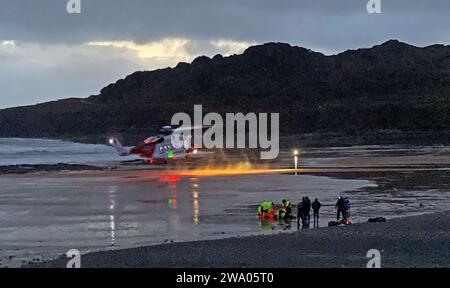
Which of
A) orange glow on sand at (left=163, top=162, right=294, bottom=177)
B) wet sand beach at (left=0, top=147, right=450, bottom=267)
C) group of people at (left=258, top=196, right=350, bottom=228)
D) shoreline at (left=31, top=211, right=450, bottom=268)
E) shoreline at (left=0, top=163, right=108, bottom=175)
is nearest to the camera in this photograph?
shoreline at (left=31, top=211, right=450, bottom=268)

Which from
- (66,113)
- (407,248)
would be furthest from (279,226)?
(66,113)

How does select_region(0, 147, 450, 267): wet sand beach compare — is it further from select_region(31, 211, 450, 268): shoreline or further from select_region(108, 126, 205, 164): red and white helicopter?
select_region(108, 126, 205, 164): red and white helicopter

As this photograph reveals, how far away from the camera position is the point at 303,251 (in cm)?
1759

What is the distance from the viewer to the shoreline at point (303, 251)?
15836 mm

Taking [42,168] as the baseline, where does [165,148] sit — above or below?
above

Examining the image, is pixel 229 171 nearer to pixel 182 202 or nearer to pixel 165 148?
pixel 165 148

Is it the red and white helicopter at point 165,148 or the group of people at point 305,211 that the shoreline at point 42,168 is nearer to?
the red and white helicopter at point 165,148

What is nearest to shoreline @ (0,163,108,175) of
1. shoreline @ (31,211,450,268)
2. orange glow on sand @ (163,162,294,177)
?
orange glow on sand @ (163,162,294,177)

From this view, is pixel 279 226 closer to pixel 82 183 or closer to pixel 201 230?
pixel 201 230

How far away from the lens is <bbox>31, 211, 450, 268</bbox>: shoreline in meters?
15.8

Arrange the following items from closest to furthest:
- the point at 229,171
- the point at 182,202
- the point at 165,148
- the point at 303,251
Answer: the point at 303,251 < the point at 182,202 < the point at 229,171 < the point at 165,148

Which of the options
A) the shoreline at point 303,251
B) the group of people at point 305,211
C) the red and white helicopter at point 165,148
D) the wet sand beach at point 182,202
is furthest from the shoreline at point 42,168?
the shoreline at point 303,251

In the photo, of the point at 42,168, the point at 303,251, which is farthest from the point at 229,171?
the point at 303,251

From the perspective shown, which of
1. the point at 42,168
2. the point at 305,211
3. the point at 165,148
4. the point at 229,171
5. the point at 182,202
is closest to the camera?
the point at 305,211
